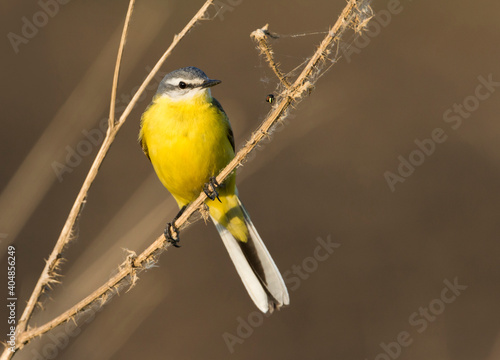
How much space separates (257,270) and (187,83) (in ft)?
4.80

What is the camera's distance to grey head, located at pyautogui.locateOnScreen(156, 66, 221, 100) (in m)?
4.12

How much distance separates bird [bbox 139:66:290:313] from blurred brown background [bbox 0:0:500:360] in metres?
0.88

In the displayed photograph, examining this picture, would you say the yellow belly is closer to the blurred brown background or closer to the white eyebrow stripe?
the white eyebrow stripe

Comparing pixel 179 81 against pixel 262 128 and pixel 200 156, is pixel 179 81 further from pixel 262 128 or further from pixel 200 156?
pixel 262 128

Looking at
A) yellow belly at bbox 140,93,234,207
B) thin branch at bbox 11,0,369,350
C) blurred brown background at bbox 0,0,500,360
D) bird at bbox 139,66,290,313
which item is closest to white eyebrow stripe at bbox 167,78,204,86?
bird at bbox 139,66,290,313

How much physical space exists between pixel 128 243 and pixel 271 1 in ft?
20.7

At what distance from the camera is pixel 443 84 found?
730cm

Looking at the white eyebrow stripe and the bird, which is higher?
the white eyebrow stripe

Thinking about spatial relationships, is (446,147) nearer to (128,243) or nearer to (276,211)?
(276,211)

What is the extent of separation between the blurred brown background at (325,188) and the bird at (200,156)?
0.88 m

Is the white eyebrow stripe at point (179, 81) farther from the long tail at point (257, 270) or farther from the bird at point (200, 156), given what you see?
the long tail at point (257, 270)

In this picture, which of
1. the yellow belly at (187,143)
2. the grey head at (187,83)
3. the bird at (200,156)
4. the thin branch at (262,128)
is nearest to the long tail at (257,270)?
the bird at (200,156)

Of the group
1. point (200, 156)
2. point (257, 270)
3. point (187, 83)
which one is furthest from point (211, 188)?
point (187, 83)

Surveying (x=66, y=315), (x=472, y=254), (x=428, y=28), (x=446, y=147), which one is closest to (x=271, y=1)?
(x=428, y=28)
